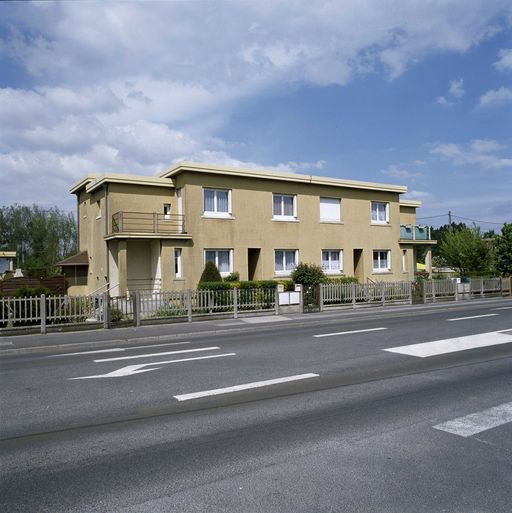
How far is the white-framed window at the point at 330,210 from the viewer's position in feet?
100

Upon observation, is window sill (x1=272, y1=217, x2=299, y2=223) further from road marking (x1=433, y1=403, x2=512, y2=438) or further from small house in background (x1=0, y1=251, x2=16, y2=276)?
small house in background (x1=0, y1=251, x2=16, y2=276)

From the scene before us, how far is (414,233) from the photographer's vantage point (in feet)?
117

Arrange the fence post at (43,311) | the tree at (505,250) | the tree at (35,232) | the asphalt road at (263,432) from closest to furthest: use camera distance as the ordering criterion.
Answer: the asphalt road at (263,432), the fence post at (43,311), the tree at (505,250), the tree at (35,232)

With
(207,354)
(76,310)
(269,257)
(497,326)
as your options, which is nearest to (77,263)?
(269,257)

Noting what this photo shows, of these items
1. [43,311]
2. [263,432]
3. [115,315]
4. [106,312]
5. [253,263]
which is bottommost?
[263,432]

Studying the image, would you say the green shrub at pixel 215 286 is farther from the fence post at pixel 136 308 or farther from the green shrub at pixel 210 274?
the fence post at pixel 136 308

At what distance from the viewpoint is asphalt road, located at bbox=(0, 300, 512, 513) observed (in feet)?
13.5

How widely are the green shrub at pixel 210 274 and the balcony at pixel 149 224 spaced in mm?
1970

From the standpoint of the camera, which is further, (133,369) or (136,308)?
(136,308)

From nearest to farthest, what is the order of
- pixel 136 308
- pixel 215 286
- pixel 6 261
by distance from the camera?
pixel 136 308
pixel 215 286
pixel 6 261

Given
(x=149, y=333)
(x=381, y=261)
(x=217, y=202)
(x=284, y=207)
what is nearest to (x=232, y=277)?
(x=217, y=202)

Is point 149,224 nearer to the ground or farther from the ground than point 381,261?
farther from the ground

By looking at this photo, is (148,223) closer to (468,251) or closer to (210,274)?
(210,274)

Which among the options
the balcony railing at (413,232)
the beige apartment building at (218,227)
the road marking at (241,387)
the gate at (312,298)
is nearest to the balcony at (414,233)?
the balcony railing at (413,232)
